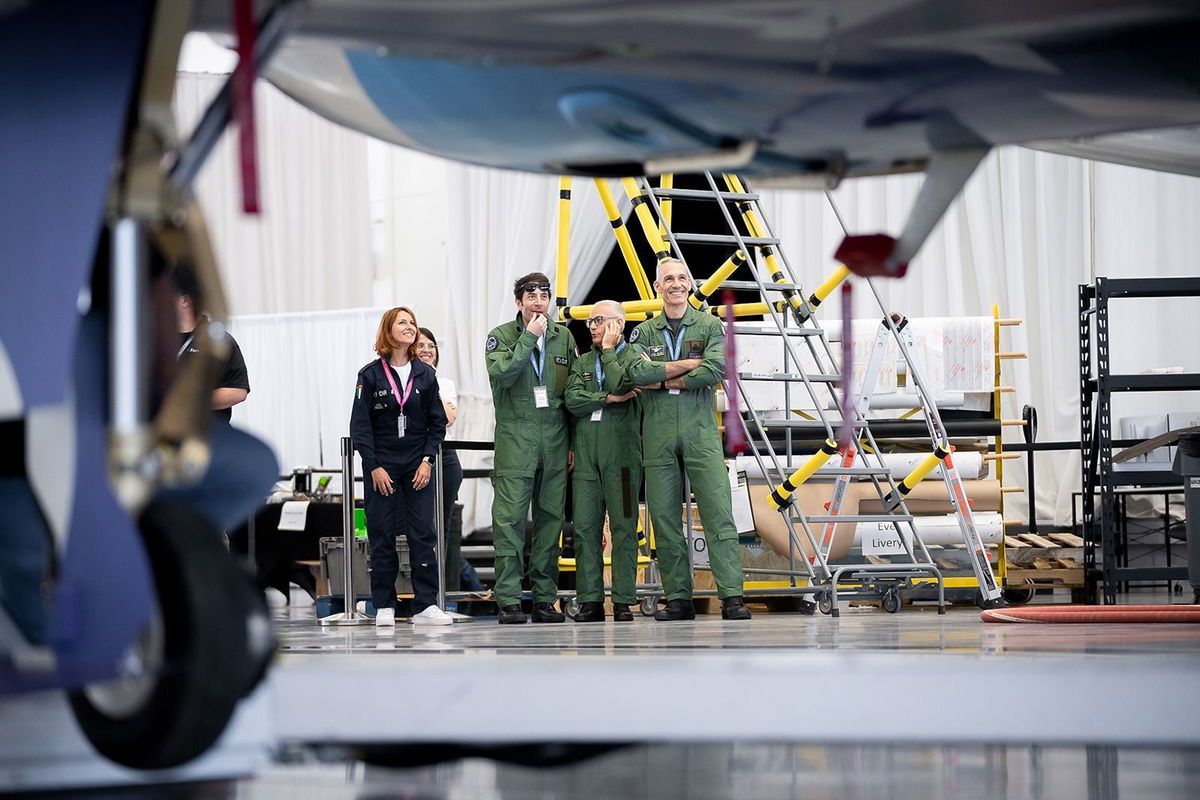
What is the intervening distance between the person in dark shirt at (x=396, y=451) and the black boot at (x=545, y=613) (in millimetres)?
460

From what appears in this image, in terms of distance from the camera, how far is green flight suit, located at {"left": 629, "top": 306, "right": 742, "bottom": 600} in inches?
222

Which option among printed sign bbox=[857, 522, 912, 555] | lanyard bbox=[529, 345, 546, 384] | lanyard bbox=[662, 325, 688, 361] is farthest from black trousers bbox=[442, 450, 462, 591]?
printed sign bbox=[857, 522, 912, 555]

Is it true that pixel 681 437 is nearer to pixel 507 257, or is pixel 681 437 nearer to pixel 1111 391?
pixel 1111 391

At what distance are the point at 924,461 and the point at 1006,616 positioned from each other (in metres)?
2.69

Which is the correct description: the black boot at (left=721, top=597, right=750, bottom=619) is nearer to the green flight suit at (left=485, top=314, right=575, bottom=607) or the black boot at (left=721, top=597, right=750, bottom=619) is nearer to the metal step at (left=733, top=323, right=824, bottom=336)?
the green flight suit at (left=485, top=314, right=575, bottom=607)

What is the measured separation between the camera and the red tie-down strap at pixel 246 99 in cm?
112

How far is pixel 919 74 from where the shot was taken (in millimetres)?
1383

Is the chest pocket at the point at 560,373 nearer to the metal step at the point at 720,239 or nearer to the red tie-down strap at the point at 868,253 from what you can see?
the metal step at the point at 720,239

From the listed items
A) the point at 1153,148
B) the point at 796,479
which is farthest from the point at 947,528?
the point at 1153,148

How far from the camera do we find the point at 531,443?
6094mm

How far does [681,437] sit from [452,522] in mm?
2015

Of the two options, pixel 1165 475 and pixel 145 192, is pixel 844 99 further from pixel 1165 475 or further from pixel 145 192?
pixel 1165 475

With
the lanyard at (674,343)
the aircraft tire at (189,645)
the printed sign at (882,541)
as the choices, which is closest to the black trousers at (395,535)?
the lanyard at (674,343)

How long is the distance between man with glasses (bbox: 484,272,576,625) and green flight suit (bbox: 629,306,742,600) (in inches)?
18.2
